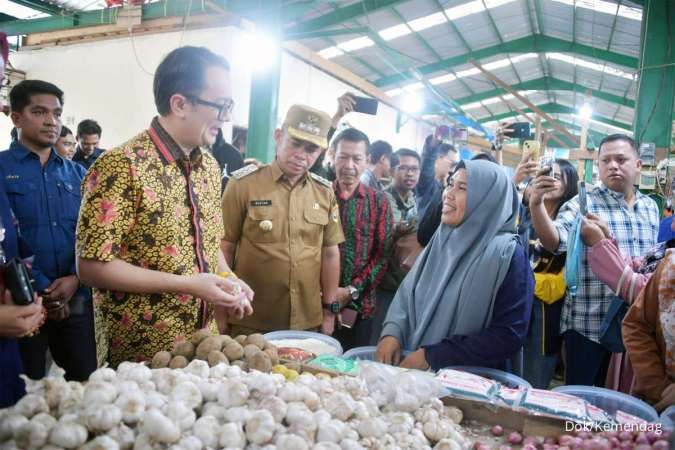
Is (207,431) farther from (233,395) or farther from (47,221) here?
(47,221)

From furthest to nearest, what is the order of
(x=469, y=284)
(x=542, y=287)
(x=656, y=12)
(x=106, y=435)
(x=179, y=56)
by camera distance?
(x=656, y=12) → (x=542, y=287) → (x=469, y=284) → (x=179, y=56) → (x=106, y=435)

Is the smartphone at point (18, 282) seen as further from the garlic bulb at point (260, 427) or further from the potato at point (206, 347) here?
the garlic bulb at point (260, 427)

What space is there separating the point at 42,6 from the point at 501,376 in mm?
7933

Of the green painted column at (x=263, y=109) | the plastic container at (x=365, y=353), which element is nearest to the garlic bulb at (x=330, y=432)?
the plastic container at (x=365, y=353)

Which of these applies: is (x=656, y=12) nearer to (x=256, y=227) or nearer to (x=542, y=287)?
(x=542, y=287)

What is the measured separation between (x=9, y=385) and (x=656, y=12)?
5.20 metres

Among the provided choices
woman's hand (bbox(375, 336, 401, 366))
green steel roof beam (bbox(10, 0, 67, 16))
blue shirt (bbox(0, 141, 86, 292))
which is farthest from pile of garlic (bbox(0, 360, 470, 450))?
green steel roof beam (bbox(10, 0, 67, 16))

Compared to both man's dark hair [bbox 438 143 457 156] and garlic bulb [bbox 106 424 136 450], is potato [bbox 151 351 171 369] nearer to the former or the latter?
garlic bulb [bbox 106 424 136 450]

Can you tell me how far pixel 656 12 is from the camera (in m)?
4.20

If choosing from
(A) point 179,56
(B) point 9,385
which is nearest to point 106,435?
(B) point 9,385

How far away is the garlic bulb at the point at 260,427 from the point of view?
3.20ft

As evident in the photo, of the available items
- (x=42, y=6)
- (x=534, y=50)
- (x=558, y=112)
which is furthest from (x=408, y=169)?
(x=558, y=112)

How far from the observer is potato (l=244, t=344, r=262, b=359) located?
1331 mm

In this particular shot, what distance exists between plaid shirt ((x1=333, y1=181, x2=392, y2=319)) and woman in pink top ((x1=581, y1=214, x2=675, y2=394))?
111 cm
